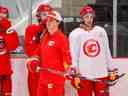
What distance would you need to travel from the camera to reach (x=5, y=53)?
288 inches

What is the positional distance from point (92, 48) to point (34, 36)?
0.85 meters

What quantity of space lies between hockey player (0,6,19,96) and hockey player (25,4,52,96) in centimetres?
19

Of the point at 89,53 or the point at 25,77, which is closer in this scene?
the point at 89,53

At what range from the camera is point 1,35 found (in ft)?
24.1

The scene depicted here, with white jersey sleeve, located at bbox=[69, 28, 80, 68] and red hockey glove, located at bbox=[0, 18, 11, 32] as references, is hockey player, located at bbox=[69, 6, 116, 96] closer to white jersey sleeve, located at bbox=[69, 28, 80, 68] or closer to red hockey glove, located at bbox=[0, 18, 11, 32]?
white jersey sleeve, located at bbox=[69, 28, 80, 68]

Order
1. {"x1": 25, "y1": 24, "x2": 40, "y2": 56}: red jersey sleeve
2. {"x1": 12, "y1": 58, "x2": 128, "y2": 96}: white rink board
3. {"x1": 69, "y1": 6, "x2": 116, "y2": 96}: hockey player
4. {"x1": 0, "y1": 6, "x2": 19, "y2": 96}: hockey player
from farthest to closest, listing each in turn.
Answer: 1. {"x1": 12, "y1": 58, "x2": 128, "y2": 96}: white rink board
2. {"x1": 25, "y1": 24, "x2": 40, "y2": 56}: red jersey sleeve
3. {"x1": 0, "y1": 6, "x2": 19, "y2": 96}: hockey player
4. {"x1": 69, "y1": 6, "x2": 116, "y2": 96}: hockey player

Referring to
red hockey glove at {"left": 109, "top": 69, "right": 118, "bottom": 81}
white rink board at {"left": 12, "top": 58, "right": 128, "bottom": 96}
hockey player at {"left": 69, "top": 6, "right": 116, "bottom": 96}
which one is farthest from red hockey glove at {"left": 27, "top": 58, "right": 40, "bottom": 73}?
white rink board at {"left": 12, "top": 58, "right": 128, "bottom": 96}

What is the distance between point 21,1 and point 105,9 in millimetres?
1163

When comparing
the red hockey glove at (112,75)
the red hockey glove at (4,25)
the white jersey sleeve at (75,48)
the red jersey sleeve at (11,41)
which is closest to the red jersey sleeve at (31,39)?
the red jersey sleeve at (11,41)

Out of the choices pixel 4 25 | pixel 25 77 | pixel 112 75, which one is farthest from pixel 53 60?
pixel 25 77

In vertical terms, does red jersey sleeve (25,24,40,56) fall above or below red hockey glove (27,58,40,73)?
above

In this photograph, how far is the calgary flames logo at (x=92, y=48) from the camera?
22.9 ft

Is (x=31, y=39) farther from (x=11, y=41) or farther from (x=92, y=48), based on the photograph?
(x=92, y=48)

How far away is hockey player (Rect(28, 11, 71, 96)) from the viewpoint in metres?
6.52
